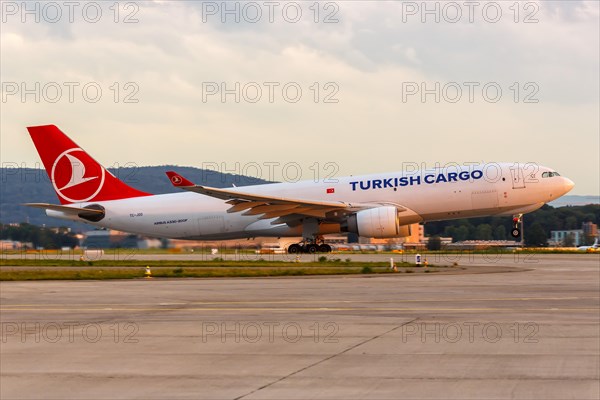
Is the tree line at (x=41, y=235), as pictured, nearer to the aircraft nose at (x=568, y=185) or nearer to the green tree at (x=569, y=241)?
the aircraft nose at (x=568, y=185)

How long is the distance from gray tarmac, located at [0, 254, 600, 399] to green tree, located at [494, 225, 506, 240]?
55043mm

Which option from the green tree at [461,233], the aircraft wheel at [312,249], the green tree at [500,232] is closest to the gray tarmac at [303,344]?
the aircraft wheel at [312,249]

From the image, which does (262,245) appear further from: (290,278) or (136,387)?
(136,387)

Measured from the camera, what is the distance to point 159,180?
55.2 meters

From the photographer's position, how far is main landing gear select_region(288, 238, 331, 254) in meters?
50.2

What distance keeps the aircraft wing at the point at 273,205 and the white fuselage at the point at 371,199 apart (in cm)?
114

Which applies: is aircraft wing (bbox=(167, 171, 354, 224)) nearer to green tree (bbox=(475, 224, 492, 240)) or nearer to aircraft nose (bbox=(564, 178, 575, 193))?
aircraft nose (bbox=(564, 178, 575, 193))

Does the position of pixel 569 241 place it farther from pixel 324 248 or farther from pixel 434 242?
pixel 324 248

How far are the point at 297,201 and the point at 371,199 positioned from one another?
427 cm

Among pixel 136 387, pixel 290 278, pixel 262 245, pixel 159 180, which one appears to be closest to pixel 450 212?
pixel 262 245

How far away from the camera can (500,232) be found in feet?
265
